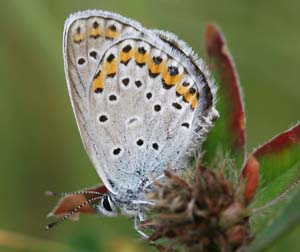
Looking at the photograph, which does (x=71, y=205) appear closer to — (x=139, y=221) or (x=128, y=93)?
(x=139, y=221)

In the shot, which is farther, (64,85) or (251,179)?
(64,85)

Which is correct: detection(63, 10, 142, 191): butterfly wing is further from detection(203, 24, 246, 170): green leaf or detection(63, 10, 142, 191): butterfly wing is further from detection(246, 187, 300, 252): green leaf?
detection(246, 187, 300, 252): green leaf

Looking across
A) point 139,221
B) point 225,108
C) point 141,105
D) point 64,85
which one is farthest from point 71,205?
point 64,85

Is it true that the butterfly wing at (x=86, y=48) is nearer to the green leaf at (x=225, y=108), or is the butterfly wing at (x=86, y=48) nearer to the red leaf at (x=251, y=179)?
the green leaf at (x=225, y=108)

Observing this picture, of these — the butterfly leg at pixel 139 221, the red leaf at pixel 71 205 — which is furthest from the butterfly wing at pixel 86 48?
the butterfly leg at pixel 139 221

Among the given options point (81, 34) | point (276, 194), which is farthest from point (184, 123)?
point (276, 194)
